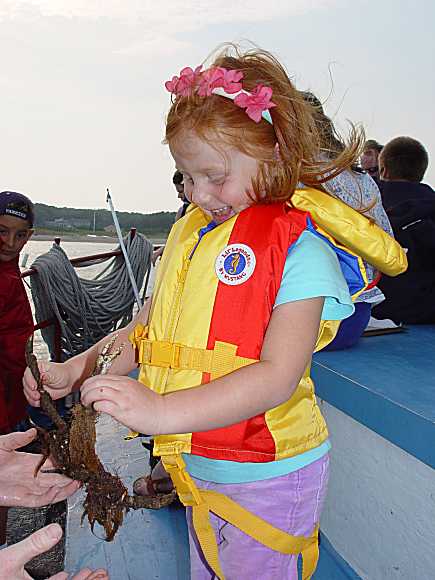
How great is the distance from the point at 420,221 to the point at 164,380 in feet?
6.50

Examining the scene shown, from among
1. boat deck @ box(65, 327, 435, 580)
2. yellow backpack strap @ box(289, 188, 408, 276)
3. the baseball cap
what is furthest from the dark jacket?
the baseball cap

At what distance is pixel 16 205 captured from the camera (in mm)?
3727

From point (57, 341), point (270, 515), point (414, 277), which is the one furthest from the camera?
point (57, 341)

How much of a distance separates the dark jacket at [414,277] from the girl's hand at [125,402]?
2.08 meters

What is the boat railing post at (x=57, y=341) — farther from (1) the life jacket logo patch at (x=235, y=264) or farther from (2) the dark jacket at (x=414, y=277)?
(1) the life jacket logo patch at (x=235, y=264)

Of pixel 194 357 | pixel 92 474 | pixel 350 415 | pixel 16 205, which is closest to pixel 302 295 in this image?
pixel 194 357

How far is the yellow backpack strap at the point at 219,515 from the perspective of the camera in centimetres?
147

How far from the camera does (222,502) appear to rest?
1.49 meters

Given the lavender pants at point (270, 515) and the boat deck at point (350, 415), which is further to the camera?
the boat deck at point (350, 415)

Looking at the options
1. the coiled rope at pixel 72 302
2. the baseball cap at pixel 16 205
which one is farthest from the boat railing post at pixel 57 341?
the baseball cap at pixel 16 205

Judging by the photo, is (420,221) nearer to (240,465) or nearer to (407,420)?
(407,420)

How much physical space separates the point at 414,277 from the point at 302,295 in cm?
190

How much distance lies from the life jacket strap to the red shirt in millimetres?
2105

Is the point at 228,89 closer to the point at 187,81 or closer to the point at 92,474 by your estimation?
the point at 187,81
